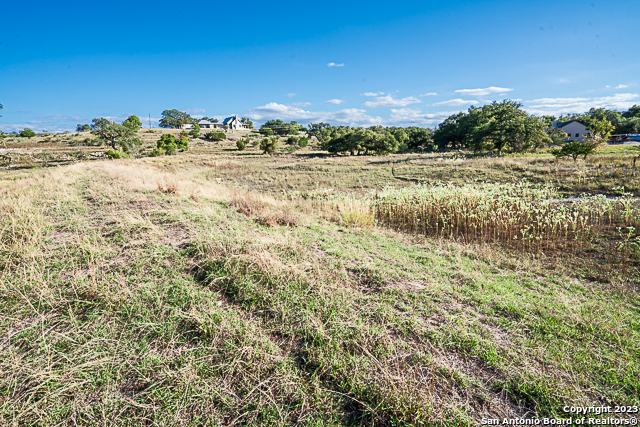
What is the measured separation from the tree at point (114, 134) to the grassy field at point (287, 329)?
5157cm

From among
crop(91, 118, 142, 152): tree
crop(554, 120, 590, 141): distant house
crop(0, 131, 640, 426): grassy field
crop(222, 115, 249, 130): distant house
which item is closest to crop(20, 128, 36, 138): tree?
crop(91, 118, 142, 152): tree

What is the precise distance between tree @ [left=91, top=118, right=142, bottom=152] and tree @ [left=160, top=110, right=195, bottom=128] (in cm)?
6418

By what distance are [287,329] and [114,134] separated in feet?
198

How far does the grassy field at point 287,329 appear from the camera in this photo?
2.29 meters

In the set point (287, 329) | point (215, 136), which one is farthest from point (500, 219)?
point (215, 136)

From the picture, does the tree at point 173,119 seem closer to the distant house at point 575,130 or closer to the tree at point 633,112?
the distant house at point 575,130

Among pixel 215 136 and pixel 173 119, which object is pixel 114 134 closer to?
pixel 215 136

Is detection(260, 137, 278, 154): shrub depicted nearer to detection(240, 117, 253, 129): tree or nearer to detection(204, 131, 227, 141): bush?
detection(204, 131, 227, 141): bush

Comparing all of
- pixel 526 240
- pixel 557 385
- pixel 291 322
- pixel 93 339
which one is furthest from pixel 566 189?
pixel 93 339

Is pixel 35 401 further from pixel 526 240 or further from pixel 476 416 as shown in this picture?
pixel 526 240

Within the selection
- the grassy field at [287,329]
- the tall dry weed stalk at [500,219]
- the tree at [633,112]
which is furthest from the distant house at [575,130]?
the grassy field at [287,329]

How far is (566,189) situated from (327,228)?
15157 mm

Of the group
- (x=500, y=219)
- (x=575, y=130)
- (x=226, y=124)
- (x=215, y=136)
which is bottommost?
(x=500, y=219)

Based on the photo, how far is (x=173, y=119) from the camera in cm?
10762
